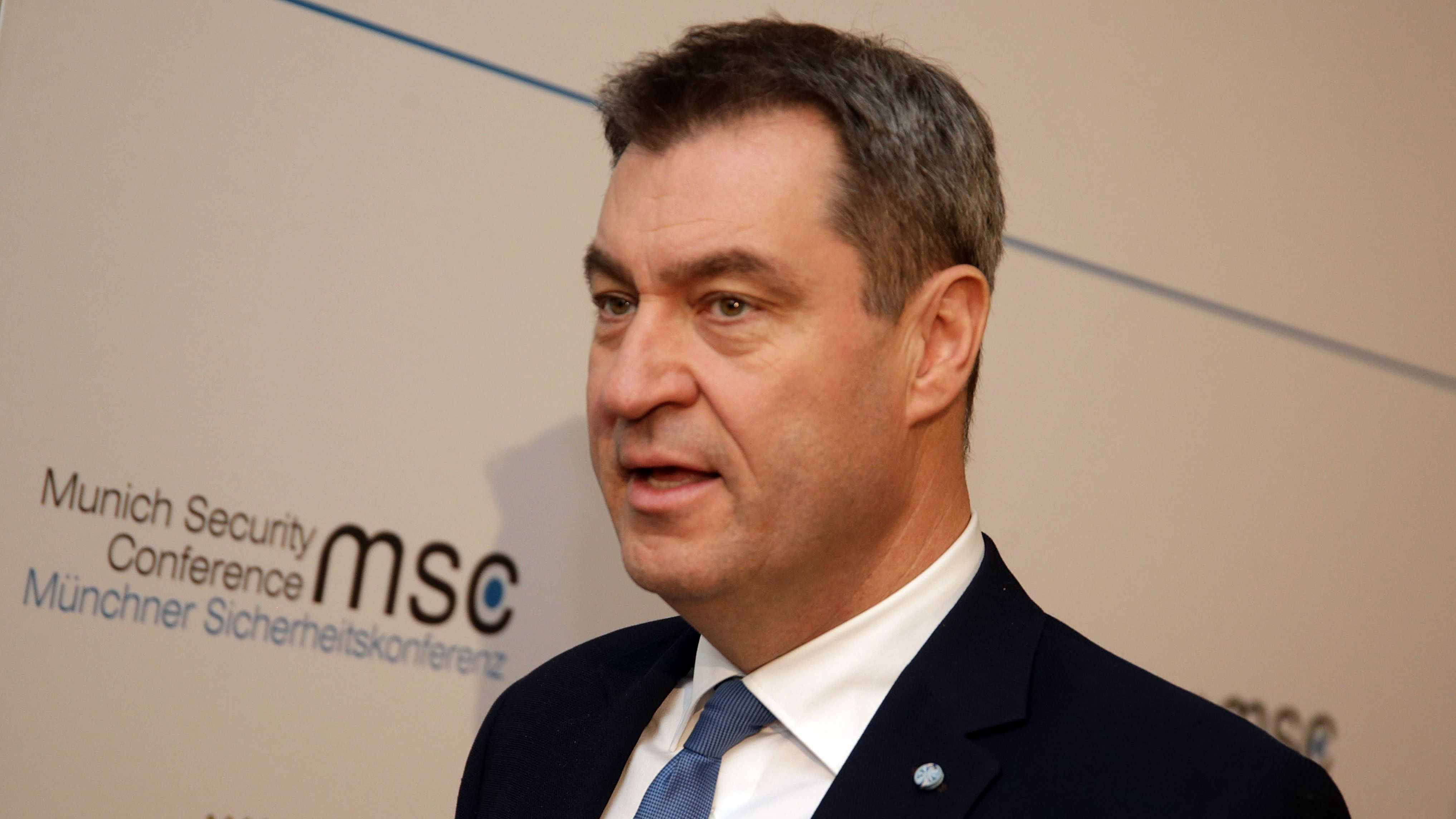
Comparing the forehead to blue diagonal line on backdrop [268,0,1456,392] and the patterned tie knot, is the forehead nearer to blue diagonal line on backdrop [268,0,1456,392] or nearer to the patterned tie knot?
the patterned tie knot

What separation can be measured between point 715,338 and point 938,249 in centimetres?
34

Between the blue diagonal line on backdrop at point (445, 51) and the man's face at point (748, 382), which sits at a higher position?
the blue diagonal line on backdrop at point (445, 51)

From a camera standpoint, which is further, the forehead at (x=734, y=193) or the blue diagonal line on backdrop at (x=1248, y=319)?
the blue diagonal line on backdrop at (x=1248, y=319)

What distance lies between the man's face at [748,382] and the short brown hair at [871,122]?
0.03m

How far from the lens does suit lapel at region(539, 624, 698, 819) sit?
1881 mm

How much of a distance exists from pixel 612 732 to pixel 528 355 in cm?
89

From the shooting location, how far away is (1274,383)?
3.40 m

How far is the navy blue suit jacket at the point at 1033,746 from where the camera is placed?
4.98 ft

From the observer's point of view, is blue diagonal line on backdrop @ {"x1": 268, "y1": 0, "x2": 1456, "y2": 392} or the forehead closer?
the forehead

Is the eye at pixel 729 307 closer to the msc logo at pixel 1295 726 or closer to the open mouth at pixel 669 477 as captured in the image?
the open mouth at pixel 669 477

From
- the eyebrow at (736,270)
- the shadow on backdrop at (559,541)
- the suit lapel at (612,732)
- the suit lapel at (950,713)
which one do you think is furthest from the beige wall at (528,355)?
the suit lapel at (950,713)

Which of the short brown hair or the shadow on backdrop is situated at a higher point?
the short brown hair

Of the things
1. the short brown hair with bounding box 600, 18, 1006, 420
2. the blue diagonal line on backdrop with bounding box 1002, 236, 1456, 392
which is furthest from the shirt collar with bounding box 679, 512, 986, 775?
the blue diagonal line on backdrop with bounding box 1002, 236, 1456, 392

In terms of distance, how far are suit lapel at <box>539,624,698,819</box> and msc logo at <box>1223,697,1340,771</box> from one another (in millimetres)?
1837
